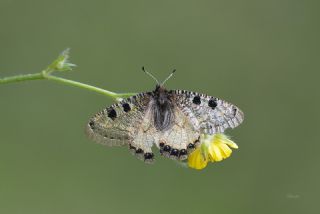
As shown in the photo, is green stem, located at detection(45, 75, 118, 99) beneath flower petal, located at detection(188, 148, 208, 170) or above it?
beneath

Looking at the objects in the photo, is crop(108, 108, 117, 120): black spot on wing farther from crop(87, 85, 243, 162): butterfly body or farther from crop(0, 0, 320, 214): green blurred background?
crop(0, 0, 320, 214): green blurred background

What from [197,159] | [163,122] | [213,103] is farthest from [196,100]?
[197,159]

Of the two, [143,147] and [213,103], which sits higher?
[213,103]

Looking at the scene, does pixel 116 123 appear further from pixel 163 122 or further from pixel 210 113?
pixel 210 113

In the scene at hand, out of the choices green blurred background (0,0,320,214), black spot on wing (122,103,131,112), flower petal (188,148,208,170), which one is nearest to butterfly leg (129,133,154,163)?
black spot on wing (122,103,131,112)

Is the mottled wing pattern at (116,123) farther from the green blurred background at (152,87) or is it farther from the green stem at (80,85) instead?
the green blurred background at (152,87)

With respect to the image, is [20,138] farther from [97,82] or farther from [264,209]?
[264,209]

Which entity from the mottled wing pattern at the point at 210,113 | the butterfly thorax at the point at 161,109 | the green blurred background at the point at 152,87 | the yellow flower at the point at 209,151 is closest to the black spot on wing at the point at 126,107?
the butterfly thorax at the point at 161,109
